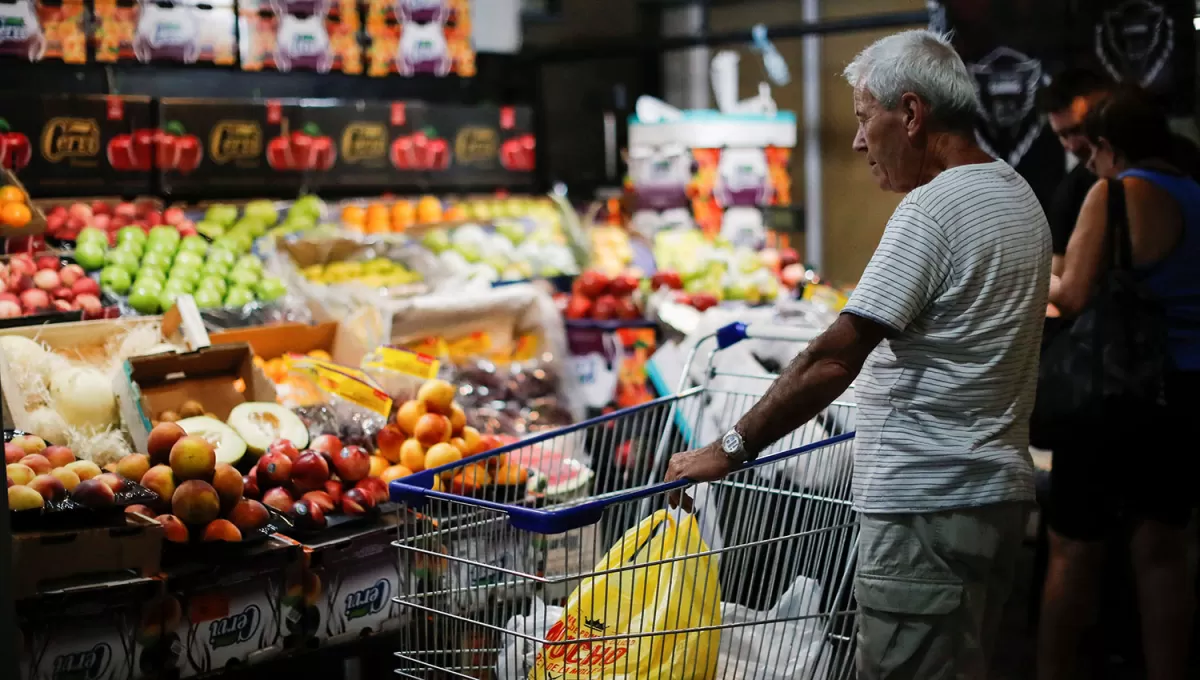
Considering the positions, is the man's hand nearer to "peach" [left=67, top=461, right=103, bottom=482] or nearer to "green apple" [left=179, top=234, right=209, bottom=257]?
"peach" [left=67, top=461, right=103, bottom=482]

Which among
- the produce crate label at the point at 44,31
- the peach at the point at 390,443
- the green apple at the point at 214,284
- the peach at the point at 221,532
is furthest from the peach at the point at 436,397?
the produce crate label at the point at 44,31

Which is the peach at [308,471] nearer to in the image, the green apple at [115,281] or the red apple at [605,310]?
the green apple at [115,281]

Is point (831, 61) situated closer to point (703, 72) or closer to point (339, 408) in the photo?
point (703, 72)

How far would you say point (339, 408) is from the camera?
385 centimetres

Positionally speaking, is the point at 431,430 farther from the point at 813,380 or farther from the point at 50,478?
the point at 813,380

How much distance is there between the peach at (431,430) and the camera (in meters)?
3.61

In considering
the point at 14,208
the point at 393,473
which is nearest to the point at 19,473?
the point at 393,473

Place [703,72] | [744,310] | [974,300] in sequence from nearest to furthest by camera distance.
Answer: [974,300]
[744,310]
[703,72]

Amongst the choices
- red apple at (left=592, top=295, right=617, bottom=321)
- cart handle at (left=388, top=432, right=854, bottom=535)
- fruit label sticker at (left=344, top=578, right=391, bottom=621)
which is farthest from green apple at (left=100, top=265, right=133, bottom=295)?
cart handle at (left=388, top=432, right=854, bottom=535)

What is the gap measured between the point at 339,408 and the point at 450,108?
141 inches

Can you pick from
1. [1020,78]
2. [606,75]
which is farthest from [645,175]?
[1020,78]

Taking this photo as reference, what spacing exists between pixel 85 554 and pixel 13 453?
39 centimetres

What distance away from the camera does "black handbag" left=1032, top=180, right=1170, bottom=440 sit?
131 inches

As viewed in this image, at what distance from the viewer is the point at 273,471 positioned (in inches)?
130
